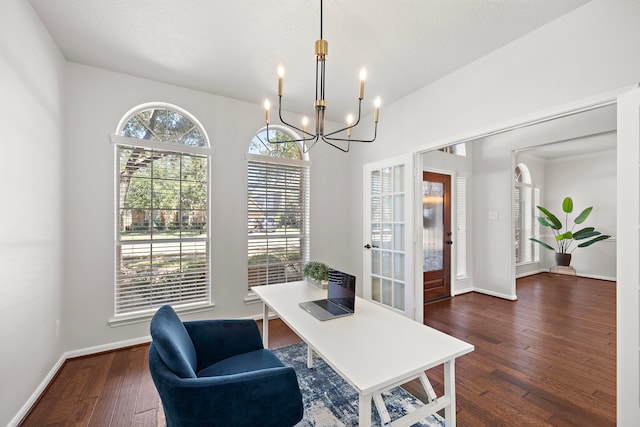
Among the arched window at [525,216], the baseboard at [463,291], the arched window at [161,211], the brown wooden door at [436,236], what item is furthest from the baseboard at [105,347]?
the arched window at [525,216]

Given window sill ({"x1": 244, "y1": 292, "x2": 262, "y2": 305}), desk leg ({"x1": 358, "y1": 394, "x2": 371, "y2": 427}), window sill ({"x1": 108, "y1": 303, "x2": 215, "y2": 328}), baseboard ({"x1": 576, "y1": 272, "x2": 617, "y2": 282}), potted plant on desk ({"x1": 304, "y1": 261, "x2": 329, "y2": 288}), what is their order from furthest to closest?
baseboard ({"x1": 576, "y1": 272, "x2": 617, "y2": 282}) < window sill ({"x1": 244, "y1": 292, "x2": 262, "y2": 305}) < window sill ({"x1": 108, "y1": 303, "x2": 215, "y2": 328}) < potted plant on desk ({"x1": 304, "y1": 261, "x2": 329, "y2": 288}) < desk leg ({"x1": 358, "y1": 394, "x2": 371, "y2": 427})

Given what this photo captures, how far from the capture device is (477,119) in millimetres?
2588

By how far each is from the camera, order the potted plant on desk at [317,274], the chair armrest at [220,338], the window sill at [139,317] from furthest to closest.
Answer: the window sill at [139,317], the potted plant on desk at [317,274], the chair armrest at [220,338]

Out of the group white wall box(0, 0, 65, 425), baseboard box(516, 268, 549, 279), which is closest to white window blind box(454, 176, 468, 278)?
baseboard box(516, 268, 549, 279)

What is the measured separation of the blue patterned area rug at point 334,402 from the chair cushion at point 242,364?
0.46m

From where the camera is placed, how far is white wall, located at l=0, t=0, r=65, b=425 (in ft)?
5.44

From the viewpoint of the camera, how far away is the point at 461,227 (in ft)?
15.8

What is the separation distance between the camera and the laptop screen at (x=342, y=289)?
1813 mm

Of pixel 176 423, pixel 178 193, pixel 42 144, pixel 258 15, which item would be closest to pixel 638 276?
pixel 176 423

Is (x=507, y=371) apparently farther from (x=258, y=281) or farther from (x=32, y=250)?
(x=32, y=250)

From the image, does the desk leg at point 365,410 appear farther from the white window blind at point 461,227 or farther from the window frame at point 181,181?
the white window blind at point 461,227

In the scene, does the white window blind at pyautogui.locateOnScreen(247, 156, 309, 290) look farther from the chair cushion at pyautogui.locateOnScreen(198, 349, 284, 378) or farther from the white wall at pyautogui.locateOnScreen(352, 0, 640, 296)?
the chair cushion at pyautogui.locateOnScreen(198, 349, 284, 378)

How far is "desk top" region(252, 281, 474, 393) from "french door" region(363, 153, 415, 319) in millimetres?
1506

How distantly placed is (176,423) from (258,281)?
240 centimetres
